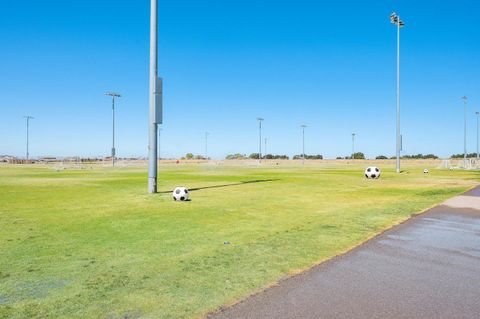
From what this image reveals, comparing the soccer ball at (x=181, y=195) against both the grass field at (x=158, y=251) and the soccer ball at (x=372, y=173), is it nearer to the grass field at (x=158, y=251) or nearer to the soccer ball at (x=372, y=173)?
the grass field at (x=158, y=251)

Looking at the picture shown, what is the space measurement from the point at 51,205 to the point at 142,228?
5.57 metres

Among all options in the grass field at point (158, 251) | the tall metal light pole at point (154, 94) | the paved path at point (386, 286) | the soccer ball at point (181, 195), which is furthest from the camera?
the tall metal light pole at point (154, 94)

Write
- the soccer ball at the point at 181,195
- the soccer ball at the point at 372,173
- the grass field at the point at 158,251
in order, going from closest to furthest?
the grass field at the point at 158,251
the soccer ball at the point at 181,195
the soccer ball at the point at 372,173

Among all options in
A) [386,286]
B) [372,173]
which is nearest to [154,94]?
[386,286]

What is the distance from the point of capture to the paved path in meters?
3.77

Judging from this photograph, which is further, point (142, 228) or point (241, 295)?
point (142, 228)

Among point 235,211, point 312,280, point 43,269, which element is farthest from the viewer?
point 235,211

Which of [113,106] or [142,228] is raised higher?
[113,106]

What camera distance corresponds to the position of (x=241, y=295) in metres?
4.19

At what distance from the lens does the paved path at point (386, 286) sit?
3773mm

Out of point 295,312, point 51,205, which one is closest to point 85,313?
point 295,312

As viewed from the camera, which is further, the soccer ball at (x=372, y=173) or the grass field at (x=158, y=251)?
the soccer ball at (x=372, y=173)

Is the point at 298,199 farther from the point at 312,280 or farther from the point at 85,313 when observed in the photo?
the point at 85,313

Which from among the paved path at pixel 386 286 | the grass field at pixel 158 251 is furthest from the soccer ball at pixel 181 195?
the paved path at pixel 386 286
